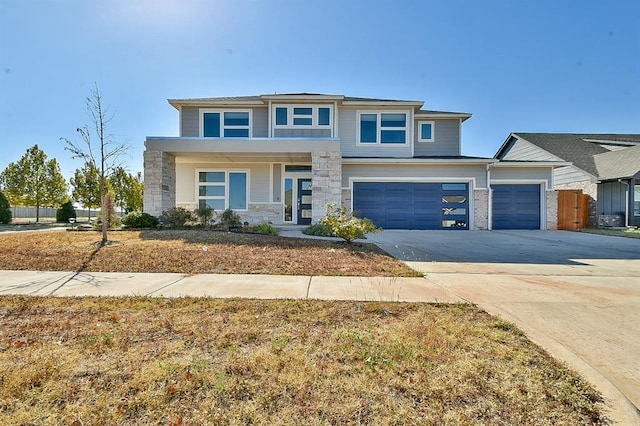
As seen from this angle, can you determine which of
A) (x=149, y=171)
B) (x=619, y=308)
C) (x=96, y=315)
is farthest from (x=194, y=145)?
(x=619, y=308)

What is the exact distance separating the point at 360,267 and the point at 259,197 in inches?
407

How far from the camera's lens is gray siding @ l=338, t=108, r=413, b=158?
16.0 metres

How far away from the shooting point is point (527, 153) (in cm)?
2230

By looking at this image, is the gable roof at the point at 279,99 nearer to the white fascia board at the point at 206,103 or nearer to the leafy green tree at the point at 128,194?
the white fascia board at the point at 206,103

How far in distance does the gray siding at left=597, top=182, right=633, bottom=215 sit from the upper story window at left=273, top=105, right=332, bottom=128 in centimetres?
1640

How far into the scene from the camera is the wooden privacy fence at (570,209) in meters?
15.7

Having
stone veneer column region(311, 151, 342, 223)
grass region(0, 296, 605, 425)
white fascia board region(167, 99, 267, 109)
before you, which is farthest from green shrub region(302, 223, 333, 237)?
white fascia board region(167, 99, 267, 109)

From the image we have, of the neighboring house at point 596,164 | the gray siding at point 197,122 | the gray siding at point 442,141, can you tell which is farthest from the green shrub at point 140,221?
the neighboring house at point 596,164

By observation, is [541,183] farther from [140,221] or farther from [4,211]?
[4,211]

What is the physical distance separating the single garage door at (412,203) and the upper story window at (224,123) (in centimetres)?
671

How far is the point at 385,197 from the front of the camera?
15.1 m

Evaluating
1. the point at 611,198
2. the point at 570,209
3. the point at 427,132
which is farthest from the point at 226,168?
the point at 611,198

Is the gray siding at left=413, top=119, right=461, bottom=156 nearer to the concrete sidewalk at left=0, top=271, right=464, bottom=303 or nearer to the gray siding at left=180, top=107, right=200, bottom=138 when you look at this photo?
the gray siding at left=180, top=107, right=200, bottom=138

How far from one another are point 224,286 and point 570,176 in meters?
22.7
